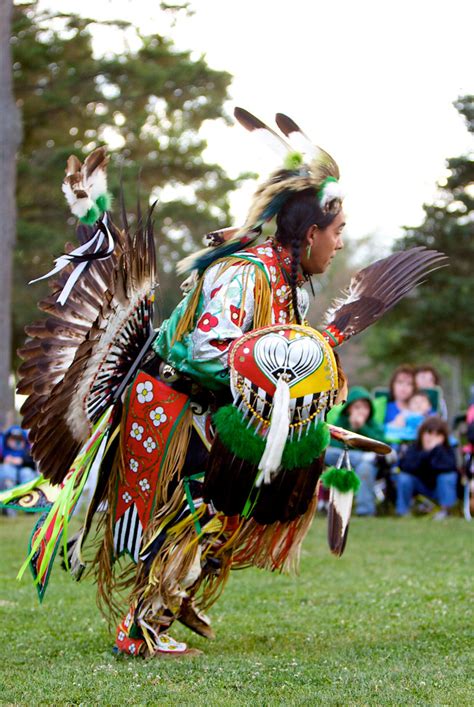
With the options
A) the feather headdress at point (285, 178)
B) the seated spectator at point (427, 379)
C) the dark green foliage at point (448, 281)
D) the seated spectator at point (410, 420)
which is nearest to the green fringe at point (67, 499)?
the feather headdress at point (285, 178)

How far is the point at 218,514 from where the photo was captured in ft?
13.0

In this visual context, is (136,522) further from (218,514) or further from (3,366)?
(3,366)

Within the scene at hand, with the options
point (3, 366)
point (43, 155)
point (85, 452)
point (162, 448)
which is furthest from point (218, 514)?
point (43, 155)

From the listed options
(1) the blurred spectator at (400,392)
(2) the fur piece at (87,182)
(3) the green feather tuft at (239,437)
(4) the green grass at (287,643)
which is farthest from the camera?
(1) the blurred spectator at (400,392)

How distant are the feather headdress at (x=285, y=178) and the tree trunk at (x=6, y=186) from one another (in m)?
11.0

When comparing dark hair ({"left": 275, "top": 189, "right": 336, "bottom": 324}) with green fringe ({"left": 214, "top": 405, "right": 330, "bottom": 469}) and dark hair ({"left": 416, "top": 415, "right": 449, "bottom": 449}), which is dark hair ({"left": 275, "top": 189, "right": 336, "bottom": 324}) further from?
dark hair ({"left": 416, "top": 415, "right": 449, "bottom": 449})

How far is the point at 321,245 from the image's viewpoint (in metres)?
4.08

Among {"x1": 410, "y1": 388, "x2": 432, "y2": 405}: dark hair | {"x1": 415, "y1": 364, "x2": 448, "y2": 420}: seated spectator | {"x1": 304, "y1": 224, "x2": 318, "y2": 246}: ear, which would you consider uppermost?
{"x1": 415, "y1": 364, "x2": 448, "y2": 420}: seated spectator

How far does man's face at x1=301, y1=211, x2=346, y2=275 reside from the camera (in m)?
4.06

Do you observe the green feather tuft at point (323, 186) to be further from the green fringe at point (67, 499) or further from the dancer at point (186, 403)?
the green fringe at point (67, 499)

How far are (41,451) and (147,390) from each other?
487 millimetres

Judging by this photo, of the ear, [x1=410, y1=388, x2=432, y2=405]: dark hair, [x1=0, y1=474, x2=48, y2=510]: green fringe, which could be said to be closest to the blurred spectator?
[x1=410, y1=388, x2=432, y2=405]: dark hair

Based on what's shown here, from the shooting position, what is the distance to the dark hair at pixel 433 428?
10.1 metres

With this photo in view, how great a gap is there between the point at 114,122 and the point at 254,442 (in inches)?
561
